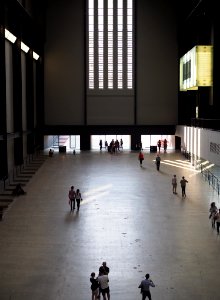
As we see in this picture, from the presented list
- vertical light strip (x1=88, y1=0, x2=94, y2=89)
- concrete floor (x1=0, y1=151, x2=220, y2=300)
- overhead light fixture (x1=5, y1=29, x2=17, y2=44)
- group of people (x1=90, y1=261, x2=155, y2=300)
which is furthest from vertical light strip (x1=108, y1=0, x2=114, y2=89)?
group of people (x1=90, y1=261, x2=155, y2=300)

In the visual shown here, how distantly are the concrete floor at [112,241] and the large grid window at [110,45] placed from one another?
21193 millimetres

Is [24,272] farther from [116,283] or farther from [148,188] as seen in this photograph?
[148,188]

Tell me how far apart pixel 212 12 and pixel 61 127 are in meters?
20.7

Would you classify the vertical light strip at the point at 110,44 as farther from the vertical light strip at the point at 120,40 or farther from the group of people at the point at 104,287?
the group of people at the point at 104,287

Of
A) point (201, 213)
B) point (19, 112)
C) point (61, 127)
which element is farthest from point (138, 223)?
point (61, 127)

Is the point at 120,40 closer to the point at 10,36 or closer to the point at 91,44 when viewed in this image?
the point at 91,44

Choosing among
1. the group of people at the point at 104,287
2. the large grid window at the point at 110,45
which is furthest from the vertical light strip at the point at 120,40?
the group of people at the point at 104,287

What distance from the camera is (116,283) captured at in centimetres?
1291

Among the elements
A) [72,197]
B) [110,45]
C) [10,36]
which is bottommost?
[72,197]

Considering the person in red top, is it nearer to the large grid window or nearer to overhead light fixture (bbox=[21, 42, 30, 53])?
overhead light fixture (bbox=[21, 42, 30, 53])

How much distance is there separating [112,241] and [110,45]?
34951 mm

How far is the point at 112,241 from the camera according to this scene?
55.3 ft

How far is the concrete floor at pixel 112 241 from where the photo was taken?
499 inches

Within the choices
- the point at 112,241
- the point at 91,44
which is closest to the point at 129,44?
the point at 91,44
